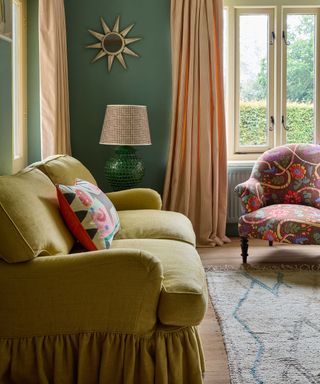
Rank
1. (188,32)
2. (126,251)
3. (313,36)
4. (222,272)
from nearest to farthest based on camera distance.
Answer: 1. (126,251)
2. (222,272)
3. (188,32)
4. (313,36)

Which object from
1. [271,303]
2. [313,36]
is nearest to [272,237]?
[271,303]

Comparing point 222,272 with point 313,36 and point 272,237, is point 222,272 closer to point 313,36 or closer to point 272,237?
point 272,237

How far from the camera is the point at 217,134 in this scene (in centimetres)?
529

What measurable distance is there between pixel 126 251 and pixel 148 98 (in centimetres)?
316

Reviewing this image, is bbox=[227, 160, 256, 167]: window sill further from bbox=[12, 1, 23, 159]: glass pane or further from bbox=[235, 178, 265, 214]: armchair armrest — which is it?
bbox=[12, 1, 23, 159]: glass pane

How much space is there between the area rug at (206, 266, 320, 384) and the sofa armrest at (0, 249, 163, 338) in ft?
1.97

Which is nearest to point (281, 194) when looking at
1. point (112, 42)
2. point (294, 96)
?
point (294, 96)

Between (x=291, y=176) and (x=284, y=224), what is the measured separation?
0.68m

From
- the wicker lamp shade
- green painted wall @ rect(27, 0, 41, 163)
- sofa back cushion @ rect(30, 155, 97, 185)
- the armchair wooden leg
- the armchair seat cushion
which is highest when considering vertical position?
green painted wall @ rect(27, 0, 41, 163)

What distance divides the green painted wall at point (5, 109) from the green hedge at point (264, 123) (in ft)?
8.94

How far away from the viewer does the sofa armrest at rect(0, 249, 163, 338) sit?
7.86 feet

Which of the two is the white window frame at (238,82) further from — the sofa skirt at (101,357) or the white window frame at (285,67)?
the sofa skirt at (101,357)

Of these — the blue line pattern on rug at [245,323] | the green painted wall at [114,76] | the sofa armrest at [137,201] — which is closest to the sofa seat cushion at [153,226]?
the sofa armrest at [137,201]

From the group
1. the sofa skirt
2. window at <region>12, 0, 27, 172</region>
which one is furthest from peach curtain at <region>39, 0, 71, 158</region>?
the sofa skirt
